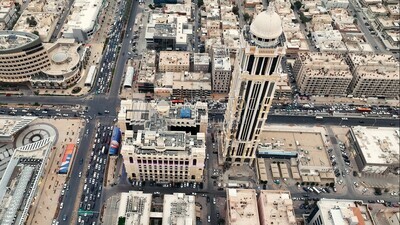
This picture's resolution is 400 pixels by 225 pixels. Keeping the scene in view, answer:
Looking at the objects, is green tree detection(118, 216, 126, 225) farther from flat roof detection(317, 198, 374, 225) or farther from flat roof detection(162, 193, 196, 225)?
flat roof detection(317, 198, 374, 225)

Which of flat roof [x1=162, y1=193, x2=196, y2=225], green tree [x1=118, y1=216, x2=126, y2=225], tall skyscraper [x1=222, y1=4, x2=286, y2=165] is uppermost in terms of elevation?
tall skyscraper [x1=222, y1=4, x2=286, y2=165]

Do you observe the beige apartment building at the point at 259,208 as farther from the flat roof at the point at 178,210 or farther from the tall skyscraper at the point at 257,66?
the tall skyscraper at the point at 257,66

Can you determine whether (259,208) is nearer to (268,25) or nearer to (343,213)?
(343,213)

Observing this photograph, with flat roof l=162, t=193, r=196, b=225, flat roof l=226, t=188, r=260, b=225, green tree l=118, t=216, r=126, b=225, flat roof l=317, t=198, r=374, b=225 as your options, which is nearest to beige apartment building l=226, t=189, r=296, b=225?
flat roof l=226, t=188, r=260, b=225

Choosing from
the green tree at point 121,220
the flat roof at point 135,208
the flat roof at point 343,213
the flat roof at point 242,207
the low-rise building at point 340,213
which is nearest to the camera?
the flat roof at point 343,213

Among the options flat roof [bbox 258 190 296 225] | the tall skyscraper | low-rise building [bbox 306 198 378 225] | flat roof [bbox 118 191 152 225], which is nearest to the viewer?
the tall skyscraper

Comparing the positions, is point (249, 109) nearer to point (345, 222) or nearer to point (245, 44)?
point (245, 44)

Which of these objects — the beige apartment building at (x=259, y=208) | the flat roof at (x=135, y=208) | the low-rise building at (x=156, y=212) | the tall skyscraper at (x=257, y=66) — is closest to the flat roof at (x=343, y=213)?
the beige apartment building at (x=259, y=208)

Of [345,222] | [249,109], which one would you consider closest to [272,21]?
[249,109]
